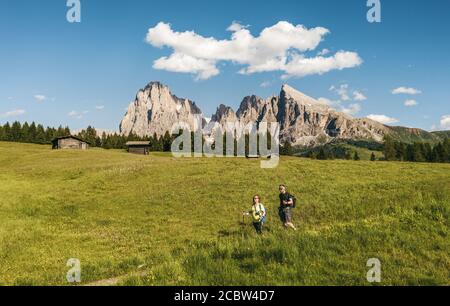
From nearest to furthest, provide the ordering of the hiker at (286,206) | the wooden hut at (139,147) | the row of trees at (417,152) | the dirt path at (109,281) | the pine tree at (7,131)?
the dirt path at (109,281) < the hiker at (286,206) < the wooden hut at (139,147) < the row of trees at (417,152) < the pine tree at (7,131)

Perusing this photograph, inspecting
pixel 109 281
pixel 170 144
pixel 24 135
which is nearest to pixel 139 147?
pixel 170 144

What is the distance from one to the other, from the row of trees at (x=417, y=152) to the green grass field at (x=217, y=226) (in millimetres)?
116604

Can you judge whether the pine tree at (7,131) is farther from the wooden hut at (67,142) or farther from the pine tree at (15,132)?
the wooden hut at (67,142)

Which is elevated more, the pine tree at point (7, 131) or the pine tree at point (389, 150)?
the pine tree at point (7, 131)

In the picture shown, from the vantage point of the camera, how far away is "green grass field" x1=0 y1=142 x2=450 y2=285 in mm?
12680

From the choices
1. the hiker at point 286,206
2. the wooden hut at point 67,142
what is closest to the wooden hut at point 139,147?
the wooden hut at point 67,142

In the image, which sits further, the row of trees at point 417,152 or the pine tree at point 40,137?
the pine tree at point 40,137

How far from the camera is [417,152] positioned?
157 meters

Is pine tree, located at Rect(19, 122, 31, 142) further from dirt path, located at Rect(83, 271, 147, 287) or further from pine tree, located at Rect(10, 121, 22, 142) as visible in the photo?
dirt path, located at Rect(83, 271, 147, 287)

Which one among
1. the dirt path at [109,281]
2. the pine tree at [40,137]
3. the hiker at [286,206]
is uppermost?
the pine tree at [40,137]

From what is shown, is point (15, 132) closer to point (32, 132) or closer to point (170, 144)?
point (32, 132)

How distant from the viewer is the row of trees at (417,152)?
501 ft

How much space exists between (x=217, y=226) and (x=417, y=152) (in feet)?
506
